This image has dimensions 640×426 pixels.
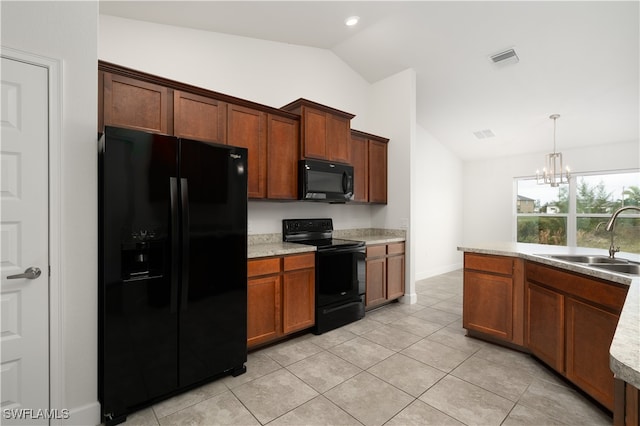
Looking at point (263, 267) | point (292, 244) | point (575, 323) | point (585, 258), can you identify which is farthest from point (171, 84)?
point (585, 258)

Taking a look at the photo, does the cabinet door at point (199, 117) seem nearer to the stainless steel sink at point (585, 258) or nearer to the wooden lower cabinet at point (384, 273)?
the wooden lower cabinet at point (384, 273)

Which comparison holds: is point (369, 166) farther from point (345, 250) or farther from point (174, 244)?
point (174, 244)

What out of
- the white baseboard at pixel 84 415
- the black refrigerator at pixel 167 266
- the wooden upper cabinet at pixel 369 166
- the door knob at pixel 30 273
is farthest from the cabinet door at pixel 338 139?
the white baseboard at pixel 84 415

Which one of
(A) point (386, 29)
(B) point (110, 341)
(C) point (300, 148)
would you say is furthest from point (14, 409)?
(A) point (386, 29)

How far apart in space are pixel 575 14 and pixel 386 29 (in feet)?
6.22

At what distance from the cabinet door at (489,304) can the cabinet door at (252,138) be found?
7.83ft

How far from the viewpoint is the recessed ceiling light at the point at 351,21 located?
10.9ft

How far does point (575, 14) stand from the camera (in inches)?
113

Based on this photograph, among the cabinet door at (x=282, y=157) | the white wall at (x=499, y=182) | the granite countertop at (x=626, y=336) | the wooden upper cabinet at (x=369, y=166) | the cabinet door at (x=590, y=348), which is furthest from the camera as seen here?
the white wall at (x=499, y=182)

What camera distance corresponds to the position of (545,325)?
2340 millimetres

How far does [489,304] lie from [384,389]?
1466 millimetres

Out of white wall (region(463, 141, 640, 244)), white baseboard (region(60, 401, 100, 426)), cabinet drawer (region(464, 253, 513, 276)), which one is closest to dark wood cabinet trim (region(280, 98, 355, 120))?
cabinet drawer (region(464, 253, 513, 276))

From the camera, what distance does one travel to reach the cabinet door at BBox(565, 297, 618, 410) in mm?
1780

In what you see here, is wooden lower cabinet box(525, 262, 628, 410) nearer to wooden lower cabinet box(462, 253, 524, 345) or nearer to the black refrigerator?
wooden lower cabinet box(462, 253, 524, 345)
